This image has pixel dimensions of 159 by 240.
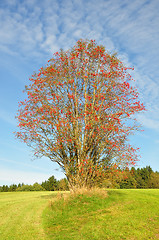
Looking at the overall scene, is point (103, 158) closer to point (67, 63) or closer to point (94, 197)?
point (94, 197)

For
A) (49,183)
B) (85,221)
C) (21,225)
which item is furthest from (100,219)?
(49,183)

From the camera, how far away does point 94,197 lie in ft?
45.6

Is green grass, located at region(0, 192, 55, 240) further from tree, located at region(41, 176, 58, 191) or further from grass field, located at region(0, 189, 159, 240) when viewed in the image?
tree, located at region(41, 176, 58, 191)

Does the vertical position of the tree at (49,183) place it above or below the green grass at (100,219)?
above

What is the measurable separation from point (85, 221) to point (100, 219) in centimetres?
85

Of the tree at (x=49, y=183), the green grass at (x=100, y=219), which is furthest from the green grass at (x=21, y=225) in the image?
the tree at (x=49, y=183)

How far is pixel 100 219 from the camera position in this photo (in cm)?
1013

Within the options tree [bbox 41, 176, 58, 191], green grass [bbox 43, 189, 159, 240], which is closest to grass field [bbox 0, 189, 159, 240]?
green grass [bbox 43, 189, 159, 240]

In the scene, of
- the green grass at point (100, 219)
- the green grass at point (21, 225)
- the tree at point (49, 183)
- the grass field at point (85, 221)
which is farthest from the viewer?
the tree at point (49, 183)

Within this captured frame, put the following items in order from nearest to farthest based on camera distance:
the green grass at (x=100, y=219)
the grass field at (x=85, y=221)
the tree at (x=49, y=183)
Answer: the green grass at (x=100, y=219)
the grass field at (x=85, y=221)
the tree at (x=49, y=183)

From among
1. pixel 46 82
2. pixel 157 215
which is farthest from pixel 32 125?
pixel 157 215

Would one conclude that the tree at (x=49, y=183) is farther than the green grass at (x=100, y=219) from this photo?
Yes

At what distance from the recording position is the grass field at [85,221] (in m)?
8.37

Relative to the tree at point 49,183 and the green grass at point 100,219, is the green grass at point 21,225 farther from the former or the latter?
the tree at point 49,183
